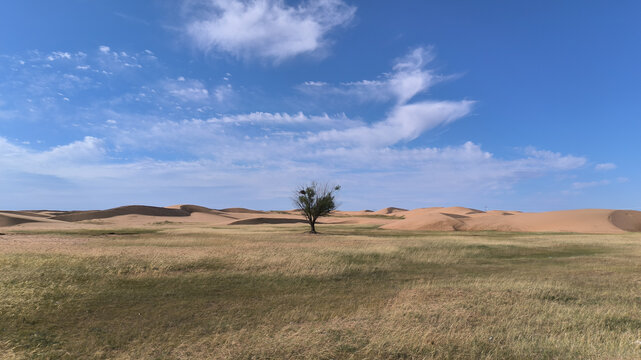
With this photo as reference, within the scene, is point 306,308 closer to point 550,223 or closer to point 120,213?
point 550,223

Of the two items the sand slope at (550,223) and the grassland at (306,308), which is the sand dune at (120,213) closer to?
the sand slope at (550,223)

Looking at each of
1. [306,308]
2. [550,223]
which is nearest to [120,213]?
[550,223]

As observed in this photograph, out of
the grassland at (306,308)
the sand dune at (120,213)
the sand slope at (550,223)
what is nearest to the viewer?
the grassland at (306,308)

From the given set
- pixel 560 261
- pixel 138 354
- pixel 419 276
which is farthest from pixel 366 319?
pixel 560 261

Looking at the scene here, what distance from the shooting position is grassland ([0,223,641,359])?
8.55 meters

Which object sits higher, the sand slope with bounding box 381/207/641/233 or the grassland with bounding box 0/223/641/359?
the sand slope with bounding box 381/207/641/233

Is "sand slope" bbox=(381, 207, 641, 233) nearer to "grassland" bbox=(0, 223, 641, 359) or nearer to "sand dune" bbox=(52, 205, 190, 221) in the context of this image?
"grassland" bbox=(0, 223, 641, 359)

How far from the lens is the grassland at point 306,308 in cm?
855

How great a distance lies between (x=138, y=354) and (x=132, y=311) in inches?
163

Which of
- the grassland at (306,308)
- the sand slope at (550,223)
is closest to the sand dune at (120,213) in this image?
the sand slope at (550,223)

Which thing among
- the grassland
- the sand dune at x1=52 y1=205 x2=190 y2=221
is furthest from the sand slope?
the sand dune at x1=52 y1=205 x2=190 y2=221

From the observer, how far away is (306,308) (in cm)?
1233

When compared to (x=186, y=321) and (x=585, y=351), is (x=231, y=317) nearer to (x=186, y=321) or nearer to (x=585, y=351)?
(x=186, y=321)

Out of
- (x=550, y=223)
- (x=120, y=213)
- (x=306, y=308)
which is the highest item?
(x=120, y=213)
